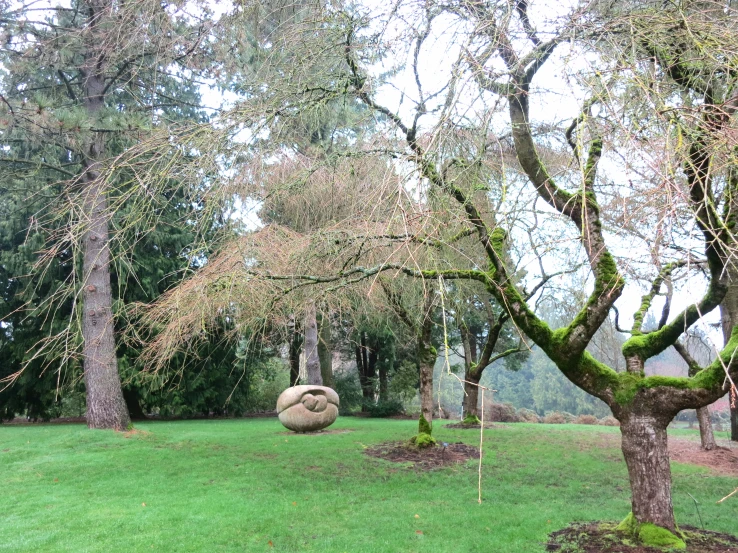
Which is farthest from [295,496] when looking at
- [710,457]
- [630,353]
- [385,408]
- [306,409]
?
[385,408]

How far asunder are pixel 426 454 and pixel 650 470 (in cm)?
482

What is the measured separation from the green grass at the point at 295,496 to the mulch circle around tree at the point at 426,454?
1.04 feet

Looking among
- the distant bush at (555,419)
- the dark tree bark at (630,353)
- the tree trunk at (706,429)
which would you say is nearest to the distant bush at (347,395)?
the distant bush at (555,419)

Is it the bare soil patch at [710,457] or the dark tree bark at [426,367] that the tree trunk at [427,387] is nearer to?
the dark tree bark at [426,367]

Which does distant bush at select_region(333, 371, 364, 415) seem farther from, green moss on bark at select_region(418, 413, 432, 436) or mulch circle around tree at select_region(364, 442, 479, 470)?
green moss on bark at select_region(418, 413, 432, 436)

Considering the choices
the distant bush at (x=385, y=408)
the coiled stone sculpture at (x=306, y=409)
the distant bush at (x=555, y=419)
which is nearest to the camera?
the coiled stone sculpture at (x=306, y=409)

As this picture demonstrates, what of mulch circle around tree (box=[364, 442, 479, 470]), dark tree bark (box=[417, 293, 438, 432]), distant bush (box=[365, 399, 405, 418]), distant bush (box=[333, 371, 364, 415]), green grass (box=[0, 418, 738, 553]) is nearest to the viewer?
green grass (box=[0, 418, 738, 553])

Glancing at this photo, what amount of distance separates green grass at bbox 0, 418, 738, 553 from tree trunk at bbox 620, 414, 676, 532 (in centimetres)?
93

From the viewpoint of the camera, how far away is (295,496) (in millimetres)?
6199

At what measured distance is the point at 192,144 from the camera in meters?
3.57

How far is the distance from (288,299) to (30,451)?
19.2 feet

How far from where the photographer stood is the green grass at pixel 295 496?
470cm

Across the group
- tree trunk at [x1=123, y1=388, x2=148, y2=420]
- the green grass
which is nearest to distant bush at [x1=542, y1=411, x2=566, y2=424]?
the green grass

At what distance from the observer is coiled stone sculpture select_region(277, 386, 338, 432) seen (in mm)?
11664
